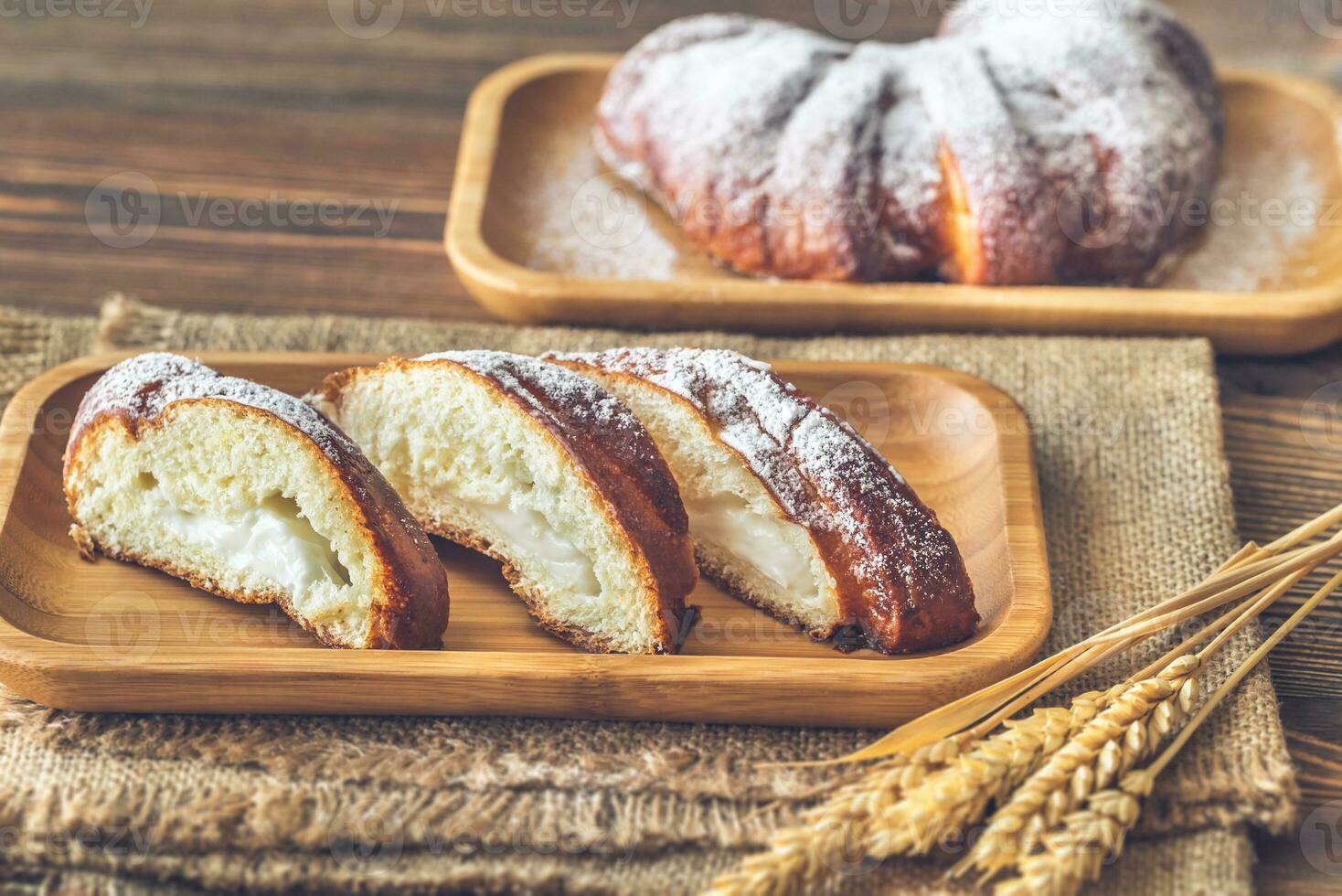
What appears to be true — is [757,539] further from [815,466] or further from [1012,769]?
[1012,769]

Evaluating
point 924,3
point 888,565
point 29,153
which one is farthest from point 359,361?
point 924,3

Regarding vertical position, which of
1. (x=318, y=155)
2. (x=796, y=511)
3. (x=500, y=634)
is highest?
(x=796, y=511)

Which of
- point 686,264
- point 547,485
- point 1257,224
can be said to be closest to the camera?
point 547,485

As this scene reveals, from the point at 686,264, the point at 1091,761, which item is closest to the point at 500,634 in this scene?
the point at 1091,761

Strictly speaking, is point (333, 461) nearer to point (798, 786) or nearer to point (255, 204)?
point (798, 786)

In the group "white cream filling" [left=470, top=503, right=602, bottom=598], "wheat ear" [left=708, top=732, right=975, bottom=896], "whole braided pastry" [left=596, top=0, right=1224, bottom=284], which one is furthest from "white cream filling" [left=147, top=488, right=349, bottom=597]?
"whole braided pastry" [left=596, top=0, right=1224, bottom=284]

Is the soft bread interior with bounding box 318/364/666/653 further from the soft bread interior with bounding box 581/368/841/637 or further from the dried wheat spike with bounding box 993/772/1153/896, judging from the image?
the dried wheat spike with bounding box 993/772/1153/896
